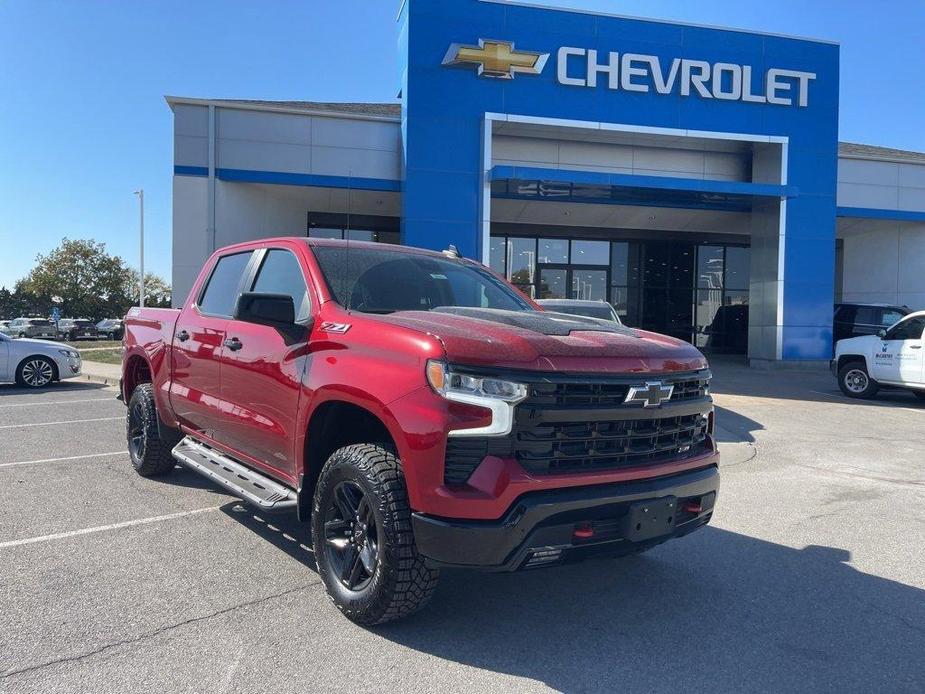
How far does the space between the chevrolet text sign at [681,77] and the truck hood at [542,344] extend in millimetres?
14917

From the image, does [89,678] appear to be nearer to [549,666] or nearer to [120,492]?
[549,666]

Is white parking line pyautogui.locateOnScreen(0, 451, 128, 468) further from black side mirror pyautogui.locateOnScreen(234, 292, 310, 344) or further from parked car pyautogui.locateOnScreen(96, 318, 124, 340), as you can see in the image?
parked car pyautogui.locateOnScreen(96, 318, 124, 340)

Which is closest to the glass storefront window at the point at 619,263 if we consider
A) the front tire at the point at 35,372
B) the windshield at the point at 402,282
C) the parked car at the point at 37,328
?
the front tire at the point at 35,372

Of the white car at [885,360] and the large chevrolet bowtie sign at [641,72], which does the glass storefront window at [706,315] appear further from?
the white car at [885,360]

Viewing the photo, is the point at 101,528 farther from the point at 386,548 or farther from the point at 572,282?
the point at 572,282

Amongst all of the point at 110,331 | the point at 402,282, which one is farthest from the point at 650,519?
the point at 110,331

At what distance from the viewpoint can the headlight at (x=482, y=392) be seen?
9.69 feet

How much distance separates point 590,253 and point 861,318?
849 cm

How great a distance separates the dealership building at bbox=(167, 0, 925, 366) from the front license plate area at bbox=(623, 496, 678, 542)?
1328 centimetres

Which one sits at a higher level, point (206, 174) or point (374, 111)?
point (374, 111)

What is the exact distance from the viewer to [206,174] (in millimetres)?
16469

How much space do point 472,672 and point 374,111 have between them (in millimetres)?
18645

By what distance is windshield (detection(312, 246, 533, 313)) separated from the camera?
4082 millimetres

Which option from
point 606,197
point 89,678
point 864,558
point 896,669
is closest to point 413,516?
point 89,678
